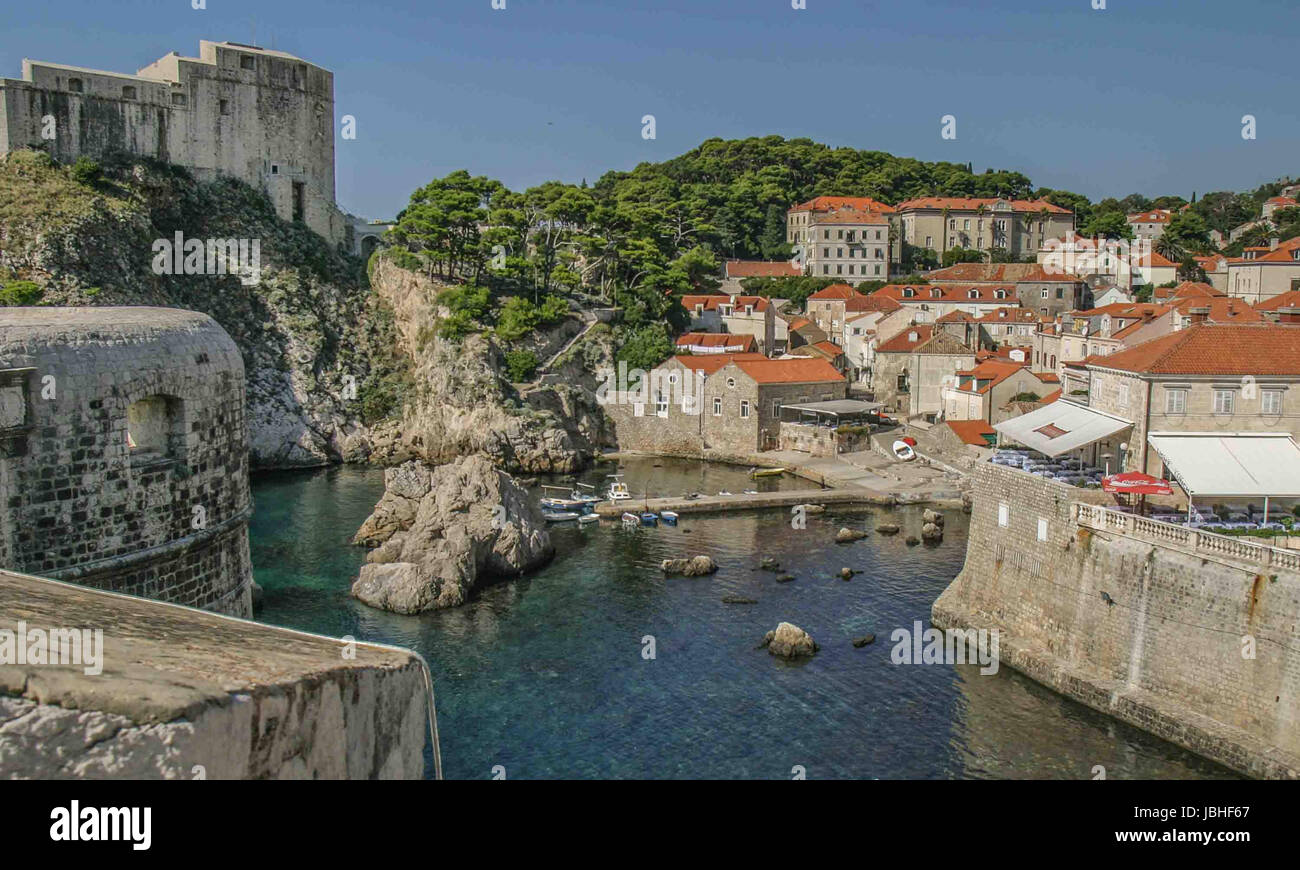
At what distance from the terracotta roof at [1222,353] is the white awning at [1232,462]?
137cm

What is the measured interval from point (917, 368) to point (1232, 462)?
97.8ft

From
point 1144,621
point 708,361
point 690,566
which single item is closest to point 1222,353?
point 1144,621

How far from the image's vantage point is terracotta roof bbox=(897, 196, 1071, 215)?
3489 inches

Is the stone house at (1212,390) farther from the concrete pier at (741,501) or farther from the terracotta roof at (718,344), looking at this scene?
the terracotta roof at (718,344)

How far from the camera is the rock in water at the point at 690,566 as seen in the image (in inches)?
1193

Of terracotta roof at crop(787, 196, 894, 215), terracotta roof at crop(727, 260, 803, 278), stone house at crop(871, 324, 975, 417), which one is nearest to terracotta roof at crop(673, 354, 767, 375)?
stone house at crop(871, 324, 975, 417)

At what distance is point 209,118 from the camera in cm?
5375

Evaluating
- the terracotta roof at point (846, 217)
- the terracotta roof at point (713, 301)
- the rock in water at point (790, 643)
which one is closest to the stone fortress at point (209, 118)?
the terracotta roof at point (713, 301)

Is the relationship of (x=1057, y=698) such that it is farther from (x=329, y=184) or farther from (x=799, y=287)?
(x=799, y=287)

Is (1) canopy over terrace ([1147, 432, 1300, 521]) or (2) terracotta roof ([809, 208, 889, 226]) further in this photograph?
(2) terracotta roof ([809, 208, 889, 226])

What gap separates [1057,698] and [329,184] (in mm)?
49632

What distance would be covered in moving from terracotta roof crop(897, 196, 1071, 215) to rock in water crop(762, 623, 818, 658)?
7030cm

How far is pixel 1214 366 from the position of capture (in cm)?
2314

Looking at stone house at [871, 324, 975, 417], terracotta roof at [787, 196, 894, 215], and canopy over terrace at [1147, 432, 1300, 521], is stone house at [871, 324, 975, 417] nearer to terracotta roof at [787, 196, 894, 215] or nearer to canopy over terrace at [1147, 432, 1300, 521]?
canopy over terrace at [1147, 432, 1300, 521]
